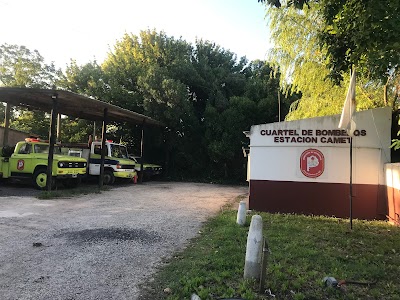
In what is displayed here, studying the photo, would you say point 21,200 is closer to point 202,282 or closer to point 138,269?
point 138,269

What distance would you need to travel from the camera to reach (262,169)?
11.3 metres

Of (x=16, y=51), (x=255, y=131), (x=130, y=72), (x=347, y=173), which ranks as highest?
(x=16, y=51)

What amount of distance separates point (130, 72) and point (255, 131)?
50.4 ft

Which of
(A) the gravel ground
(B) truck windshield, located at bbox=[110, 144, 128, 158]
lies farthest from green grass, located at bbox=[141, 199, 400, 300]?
(B) truck windshield, located at bbox=[110, 144, 128, 158]

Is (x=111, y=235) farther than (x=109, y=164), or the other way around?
(x=109, y=164)

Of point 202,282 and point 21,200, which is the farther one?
point 21,200

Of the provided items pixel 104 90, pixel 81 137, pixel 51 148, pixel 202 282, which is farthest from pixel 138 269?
pixel 81 137

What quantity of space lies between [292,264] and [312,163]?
585cm

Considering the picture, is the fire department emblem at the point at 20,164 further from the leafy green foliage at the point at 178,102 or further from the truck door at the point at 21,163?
the leafy green foliage at the point at 178,102

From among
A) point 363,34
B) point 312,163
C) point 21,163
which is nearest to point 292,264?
point 363,34

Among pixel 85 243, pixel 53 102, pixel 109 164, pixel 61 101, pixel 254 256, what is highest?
pixel 61 101

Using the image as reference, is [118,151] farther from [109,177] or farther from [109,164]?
[109,177]

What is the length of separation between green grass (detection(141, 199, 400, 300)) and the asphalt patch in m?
0.99

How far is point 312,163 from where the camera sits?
10852mm
